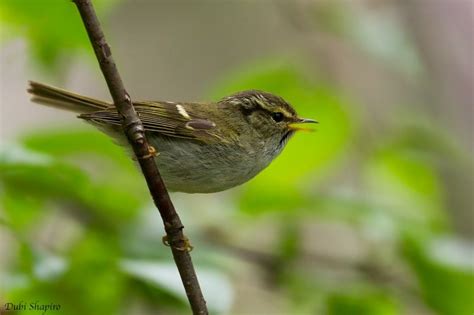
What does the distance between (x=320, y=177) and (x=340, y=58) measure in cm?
374

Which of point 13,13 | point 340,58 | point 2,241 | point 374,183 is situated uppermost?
point 340,58

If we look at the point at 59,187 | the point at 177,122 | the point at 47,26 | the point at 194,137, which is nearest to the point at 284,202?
the point at 194,137

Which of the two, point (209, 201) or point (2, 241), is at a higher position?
point (2, 241)

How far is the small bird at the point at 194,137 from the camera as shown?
10.8 ft

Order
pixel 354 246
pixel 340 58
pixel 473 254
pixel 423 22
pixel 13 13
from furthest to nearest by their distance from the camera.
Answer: pixel 340 58 < pixel 354 246 < pixel 423 22 < pixel 473 254 < pixel 13 13

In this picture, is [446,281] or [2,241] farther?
[2,241]

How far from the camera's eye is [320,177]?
4242 millimetres

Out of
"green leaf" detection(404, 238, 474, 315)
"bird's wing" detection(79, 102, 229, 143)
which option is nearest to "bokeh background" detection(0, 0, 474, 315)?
"green leaf" detection(404, 238, 474, 315)

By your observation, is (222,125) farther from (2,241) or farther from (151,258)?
(2,241)

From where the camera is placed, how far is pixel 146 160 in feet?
7.85

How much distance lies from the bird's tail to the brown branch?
99 centimetres

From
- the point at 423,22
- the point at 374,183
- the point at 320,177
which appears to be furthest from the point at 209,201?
the point at 423,22

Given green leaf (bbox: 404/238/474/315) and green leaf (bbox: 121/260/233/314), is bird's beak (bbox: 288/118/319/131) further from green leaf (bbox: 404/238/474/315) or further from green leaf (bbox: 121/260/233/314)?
green leaf (bbox: 121/260/233/314)

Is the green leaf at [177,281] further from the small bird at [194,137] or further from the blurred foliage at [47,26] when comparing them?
the blurred foliage at [47,26]
